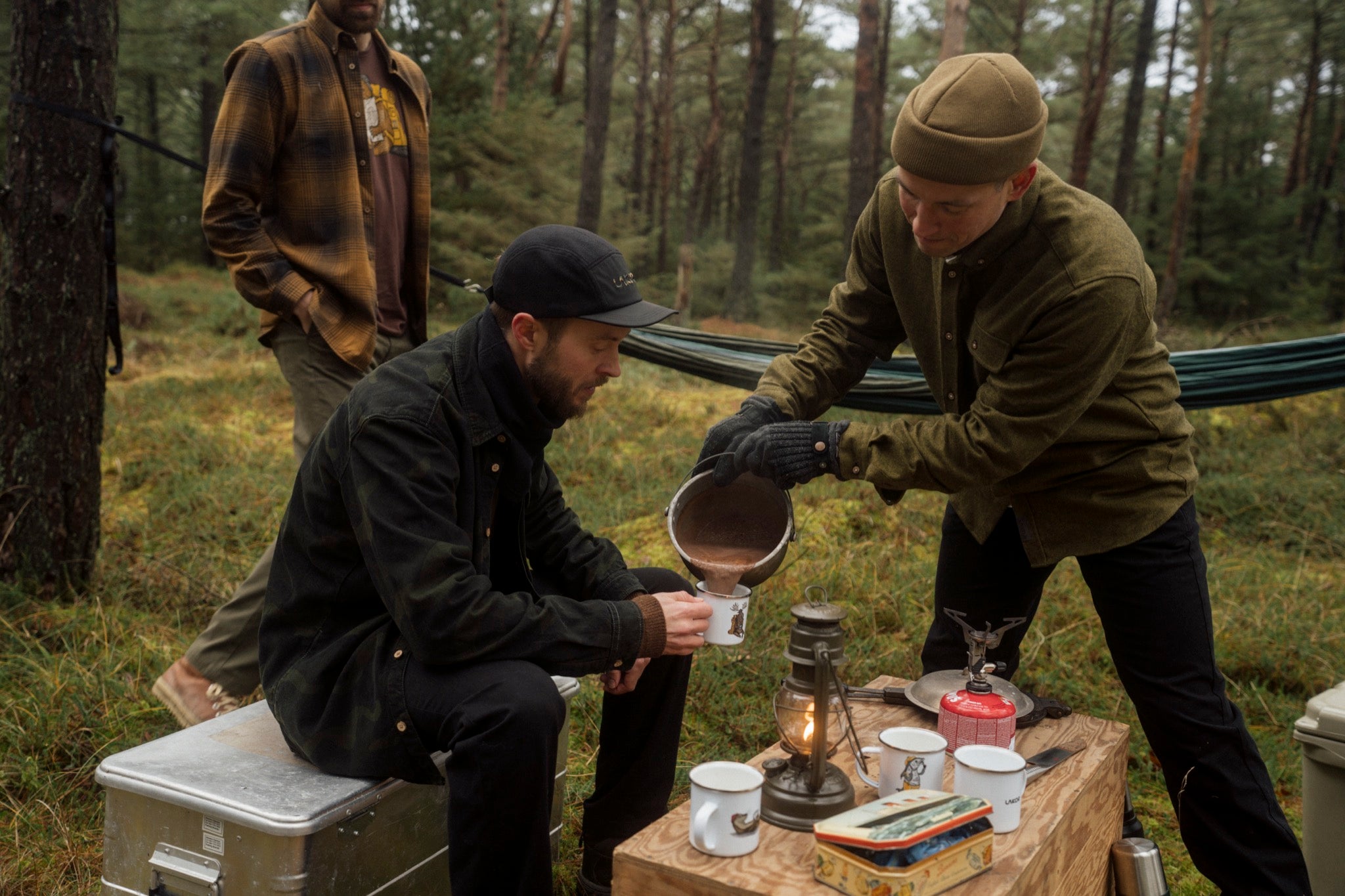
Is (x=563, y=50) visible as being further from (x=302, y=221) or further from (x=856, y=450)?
(x=856, y=450)

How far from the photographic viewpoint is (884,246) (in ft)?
7.07

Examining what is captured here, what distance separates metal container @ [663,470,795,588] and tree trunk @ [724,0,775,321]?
1295 centimetres

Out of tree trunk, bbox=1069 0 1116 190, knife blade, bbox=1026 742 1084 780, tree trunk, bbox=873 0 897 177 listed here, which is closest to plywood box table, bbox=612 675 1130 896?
knife blade, bbox=1026 742 1084 780

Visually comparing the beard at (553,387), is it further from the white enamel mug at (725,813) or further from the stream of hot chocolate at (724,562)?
the white enamel mug at (725,813)

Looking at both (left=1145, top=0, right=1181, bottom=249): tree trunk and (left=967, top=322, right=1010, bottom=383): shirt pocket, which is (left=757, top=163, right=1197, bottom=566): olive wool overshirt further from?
(left=1145, top=0, right=1181, bottom=249): tree trunk

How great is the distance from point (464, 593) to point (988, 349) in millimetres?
1040

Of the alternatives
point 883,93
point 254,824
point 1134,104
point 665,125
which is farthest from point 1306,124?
point 254,824

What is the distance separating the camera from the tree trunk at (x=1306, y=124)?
18.0m

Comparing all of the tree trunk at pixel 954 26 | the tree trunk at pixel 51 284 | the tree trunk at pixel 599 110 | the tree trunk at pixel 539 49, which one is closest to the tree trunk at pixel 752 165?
the tree trunk at pixel 539 49

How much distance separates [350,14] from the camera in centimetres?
257

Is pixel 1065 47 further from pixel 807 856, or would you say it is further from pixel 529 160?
Answer: pixel 807 856

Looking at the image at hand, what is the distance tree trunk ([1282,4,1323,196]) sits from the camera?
708 inches

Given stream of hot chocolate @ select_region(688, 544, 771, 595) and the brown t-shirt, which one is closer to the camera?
stream of hot chocolate @ select_region(688, 544, 771, 595)

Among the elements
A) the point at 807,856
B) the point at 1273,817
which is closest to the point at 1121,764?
the point at 1273,817
